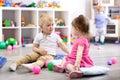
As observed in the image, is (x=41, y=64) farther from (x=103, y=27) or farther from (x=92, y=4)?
(x=92, y=4)

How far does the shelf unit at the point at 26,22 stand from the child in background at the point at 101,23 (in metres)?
0.71

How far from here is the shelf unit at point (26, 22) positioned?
17.9ft

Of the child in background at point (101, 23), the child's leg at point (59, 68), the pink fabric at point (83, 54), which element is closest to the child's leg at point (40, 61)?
the child's leg at point (59, 68)

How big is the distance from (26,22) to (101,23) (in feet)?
5.57

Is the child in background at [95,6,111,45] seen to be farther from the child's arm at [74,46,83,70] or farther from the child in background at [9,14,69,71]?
the child's arm at [74,46,83,70]

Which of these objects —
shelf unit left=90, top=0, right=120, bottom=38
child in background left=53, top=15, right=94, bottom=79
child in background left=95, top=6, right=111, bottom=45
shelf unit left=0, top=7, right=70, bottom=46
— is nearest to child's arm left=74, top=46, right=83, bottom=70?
child in background left=53, top=15, right=94, bottom=79

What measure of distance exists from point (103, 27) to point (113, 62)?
120 inches

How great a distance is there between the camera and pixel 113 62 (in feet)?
10.5

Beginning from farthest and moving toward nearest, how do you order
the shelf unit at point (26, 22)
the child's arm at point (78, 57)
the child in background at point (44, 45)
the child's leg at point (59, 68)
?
the shelf unit at point (26, 22), the child in background at point (44, 45), the child's leg at point (59, 68), the child's arm at point (78, 57)

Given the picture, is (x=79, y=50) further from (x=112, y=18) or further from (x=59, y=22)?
(x=112, y=18)

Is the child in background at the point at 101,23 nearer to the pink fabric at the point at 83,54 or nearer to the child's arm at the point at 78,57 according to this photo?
the pink fabric at the point at 83,54

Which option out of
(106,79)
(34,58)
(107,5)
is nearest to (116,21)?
(107,5)

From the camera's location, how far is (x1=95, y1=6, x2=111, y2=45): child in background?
6164 mm

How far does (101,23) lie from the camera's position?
243 inches
